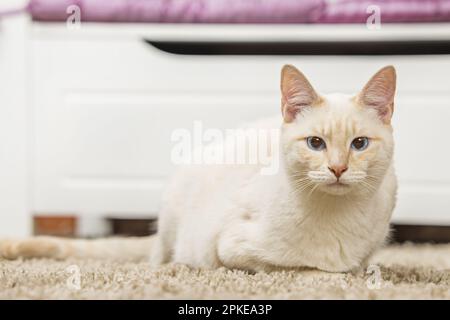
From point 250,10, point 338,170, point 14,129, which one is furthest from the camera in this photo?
Result: point 14,129

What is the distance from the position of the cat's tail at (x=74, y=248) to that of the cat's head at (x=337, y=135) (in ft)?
1.77

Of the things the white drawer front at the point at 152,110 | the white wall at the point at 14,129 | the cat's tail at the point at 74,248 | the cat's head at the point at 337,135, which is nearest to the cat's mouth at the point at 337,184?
the cat's head at the point at 337,135

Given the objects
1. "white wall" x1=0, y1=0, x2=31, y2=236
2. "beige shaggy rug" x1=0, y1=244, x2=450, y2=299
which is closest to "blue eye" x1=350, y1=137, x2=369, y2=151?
"beige shaggy rug" x1=0, y1=244, x2=450, y2=299

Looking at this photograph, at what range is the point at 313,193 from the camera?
3.46 feet

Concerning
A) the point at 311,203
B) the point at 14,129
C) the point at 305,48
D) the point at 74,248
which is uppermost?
the point at 305,48

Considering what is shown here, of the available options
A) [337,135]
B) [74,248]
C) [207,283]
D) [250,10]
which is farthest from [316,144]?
[250,10]

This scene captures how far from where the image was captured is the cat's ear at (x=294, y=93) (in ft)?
3.38

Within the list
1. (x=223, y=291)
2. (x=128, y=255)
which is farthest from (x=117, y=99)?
(x=223, y=291)

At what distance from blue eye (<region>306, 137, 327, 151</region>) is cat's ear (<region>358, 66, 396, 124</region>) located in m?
0.09

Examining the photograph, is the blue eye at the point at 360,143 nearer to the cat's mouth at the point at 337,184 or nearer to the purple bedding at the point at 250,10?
the cat's mouth at the point at 337,184

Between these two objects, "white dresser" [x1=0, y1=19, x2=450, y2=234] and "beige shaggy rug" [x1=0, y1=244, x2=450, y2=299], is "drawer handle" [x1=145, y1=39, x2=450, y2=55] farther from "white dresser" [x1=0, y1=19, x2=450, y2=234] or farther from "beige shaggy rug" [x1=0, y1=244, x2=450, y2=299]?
"beige shaggy rug" [x1=0, y1=244, x2=450, y2=299]

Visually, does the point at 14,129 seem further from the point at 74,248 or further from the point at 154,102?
the point at 74,248

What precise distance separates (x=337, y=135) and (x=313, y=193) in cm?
11

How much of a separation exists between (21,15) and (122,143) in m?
0.45
